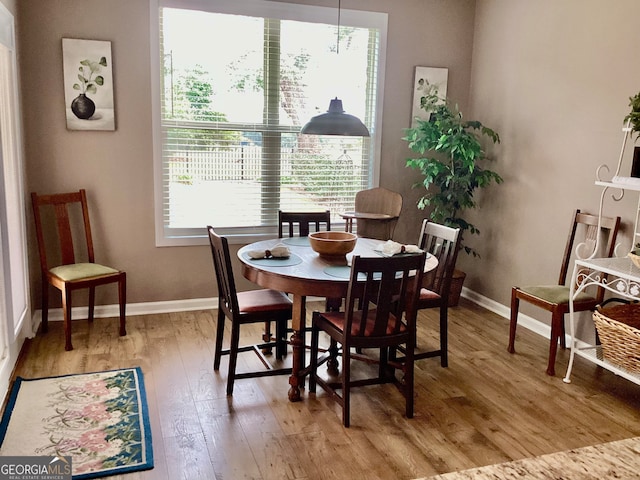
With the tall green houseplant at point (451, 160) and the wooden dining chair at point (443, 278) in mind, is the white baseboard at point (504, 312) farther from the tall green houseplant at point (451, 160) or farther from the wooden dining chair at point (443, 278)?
the wooden dining chair at point (443, 278)

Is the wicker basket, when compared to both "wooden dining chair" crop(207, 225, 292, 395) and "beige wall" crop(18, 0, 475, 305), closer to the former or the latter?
"wooden dining chair" crop(207, 225, 292, 395)

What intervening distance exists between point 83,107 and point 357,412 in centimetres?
287

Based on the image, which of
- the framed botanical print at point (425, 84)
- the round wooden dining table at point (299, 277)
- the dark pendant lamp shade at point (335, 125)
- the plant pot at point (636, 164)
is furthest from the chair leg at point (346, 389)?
the framed botanical print at point (425, 84)

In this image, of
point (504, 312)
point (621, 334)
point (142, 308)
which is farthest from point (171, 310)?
point (621, 334)

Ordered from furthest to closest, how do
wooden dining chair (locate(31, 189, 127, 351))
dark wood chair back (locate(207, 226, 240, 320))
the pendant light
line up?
1. wooden dining chair (locate(31, 189, 127, 351))
2. the pendant light
3. dark wood chair back (locate(207, 226, 240, 320))

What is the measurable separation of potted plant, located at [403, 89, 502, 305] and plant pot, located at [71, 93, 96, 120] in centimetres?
244

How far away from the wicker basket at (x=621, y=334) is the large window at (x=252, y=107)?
2357mm

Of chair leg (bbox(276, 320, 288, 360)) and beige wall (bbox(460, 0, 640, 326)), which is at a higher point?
beige wall (bbox(460, 0, 640, 326))

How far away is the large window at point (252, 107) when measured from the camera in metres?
4.29

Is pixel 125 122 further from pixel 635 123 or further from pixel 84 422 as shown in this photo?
pixel 635 123

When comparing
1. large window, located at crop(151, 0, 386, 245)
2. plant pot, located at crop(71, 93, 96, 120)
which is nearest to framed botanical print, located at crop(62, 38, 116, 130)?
plant pot, located at crop(71, 93, 96, 120)

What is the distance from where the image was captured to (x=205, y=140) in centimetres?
445

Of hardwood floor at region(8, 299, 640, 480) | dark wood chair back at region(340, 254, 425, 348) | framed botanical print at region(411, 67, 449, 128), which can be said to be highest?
framed botanical print at region(411, 67, 449, 128)

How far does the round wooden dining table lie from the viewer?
2789 millimetres
